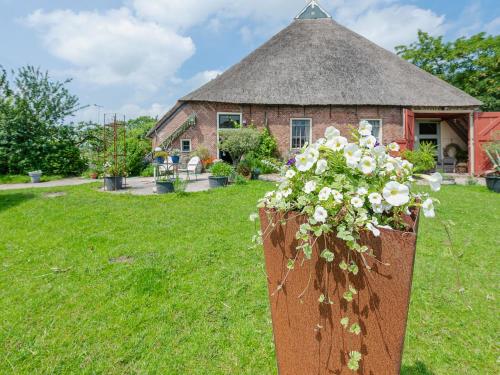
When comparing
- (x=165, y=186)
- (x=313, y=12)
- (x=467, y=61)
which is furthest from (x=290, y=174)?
(x=467, y=61)

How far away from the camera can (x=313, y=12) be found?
56.0ft

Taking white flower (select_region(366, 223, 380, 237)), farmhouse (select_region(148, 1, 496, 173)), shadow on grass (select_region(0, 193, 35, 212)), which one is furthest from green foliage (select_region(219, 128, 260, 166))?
white flower (select_region(366, 223, 380, 237))

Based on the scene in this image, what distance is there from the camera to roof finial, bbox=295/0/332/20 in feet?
55.9

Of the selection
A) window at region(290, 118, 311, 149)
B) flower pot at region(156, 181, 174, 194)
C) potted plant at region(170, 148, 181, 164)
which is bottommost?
flower pot at region(156, 181, 174, 194)

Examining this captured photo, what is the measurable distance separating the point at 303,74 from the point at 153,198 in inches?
400

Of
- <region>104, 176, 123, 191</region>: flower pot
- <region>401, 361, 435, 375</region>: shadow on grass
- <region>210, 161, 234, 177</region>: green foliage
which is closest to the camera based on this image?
<region>401, 361, 435, 375</region>: shadow on grass

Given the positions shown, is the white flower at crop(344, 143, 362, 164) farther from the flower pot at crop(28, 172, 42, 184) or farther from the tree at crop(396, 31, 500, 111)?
the tree at crop(396, 31, 500, 111)

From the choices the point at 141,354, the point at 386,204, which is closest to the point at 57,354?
the point at 141,354

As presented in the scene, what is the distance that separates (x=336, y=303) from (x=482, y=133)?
14.8 m

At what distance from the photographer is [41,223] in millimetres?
5152

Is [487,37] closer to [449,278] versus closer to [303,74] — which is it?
[303,74]

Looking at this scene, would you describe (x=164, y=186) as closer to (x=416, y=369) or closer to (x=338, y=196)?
(x=416, y=369)

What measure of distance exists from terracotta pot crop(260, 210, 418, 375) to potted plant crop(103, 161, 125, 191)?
26.5 feet

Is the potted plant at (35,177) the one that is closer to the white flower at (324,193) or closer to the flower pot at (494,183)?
the white flower at (324,193)
